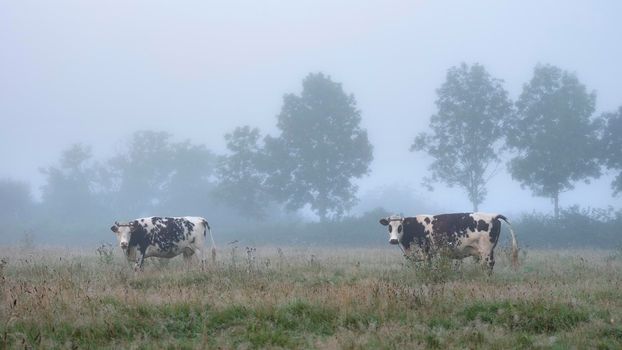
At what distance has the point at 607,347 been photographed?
7.43 m

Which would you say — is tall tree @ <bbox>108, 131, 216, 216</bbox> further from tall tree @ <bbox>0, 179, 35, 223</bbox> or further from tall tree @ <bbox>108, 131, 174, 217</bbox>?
tall tree @ <bbox>0, 179, 35, 223</bbox>

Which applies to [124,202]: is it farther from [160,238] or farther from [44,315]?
[44,315]

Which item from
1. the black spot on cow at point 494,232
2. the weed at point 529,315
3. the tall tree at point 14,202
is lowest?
the weed at point 529,315

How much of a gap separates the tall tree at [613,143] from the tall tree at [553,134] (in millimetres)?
686

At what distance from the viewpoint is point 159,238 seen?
59.9 feet

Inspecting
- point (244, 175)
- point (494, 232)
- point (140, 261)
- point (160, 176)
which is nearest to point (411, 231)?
point (494, 232)

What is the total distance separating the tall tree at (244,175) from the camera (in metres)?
48.1

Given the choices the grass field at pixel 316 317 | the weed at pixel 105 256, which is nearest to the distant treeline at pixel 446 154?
the weed at pixel 105 256

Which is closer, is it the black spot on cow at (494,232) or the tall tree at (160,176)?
the black spot on cow at (494,232)

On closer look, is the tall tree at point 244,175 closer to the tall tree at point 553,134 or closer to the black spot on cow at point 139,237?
the tall tree at point 553,134

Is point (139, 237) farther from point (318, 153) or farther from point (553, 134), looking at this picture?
point (553, 134)

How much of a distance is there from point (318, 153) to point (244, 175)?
23.7 feet

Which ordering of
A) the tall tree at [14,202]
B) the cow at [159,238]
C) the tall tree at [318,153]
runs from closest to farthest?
the cow at [159,238] → the tall tree at [318,153] → the tall tree at [14,202]

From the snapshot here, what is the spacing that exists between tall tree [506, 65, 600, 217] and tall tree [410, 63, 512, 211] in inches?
63.8
